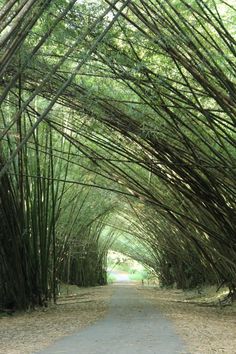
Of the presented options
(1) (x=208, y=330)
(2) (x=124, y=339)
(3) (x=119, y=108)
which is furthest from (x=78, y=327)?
(3) (x=119, y=108)

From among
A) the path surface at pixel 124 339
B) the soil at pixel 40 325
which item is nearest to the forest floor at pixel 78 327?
the soil at pixel 40 325

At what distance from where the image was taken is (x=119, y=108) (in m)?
5.60

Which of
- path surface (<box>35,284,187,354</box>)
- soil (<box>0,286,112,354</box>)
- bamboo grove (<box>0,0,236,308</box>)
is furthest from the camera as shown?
bamboo grove (<box>0,0,236,308</box>)

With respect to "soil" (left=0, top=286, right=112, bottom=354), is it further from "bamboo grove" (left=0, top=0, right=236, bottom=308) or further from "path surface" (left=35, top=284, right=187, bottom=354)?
"bamboo grove" (left=0, top=0, right=236, bottom=308)

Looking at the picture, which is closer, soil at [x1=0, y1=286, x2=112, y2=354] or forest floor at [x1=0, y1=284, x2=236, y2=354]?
forest floor at [x1=0, y1=284, x2=236, y2=354]

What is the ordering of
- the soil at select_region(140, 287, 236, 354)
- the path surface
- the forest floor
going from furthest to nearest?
the forest floor, the soil at select_region(140, 287, 236, 354), the path surface

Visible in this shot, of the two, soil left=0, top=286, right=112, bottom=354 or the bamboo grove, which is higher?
the bamboo grove

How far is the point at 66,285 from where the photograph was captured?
13.3 metres

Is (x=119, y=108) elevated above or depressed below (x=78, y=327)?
above

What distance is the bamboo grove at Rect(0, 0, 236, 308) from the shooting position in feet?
14.0

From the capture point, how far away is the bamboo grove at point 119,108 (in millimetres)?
4270

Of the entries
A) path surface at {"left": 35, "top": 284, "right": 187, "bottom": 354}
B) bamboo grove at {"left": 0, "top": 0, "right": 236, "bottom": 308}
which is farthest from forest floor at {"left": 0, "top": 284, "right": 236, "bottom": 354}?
bamboo grove at {"left": 0, "top": 0, "right": 236, "bottom": 308}

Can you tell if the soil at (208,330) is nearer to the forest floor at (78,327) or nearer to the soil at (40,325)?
the forest floor at (78,327)

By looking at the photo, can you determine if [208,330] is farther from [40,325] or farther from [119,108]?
[119,108]
